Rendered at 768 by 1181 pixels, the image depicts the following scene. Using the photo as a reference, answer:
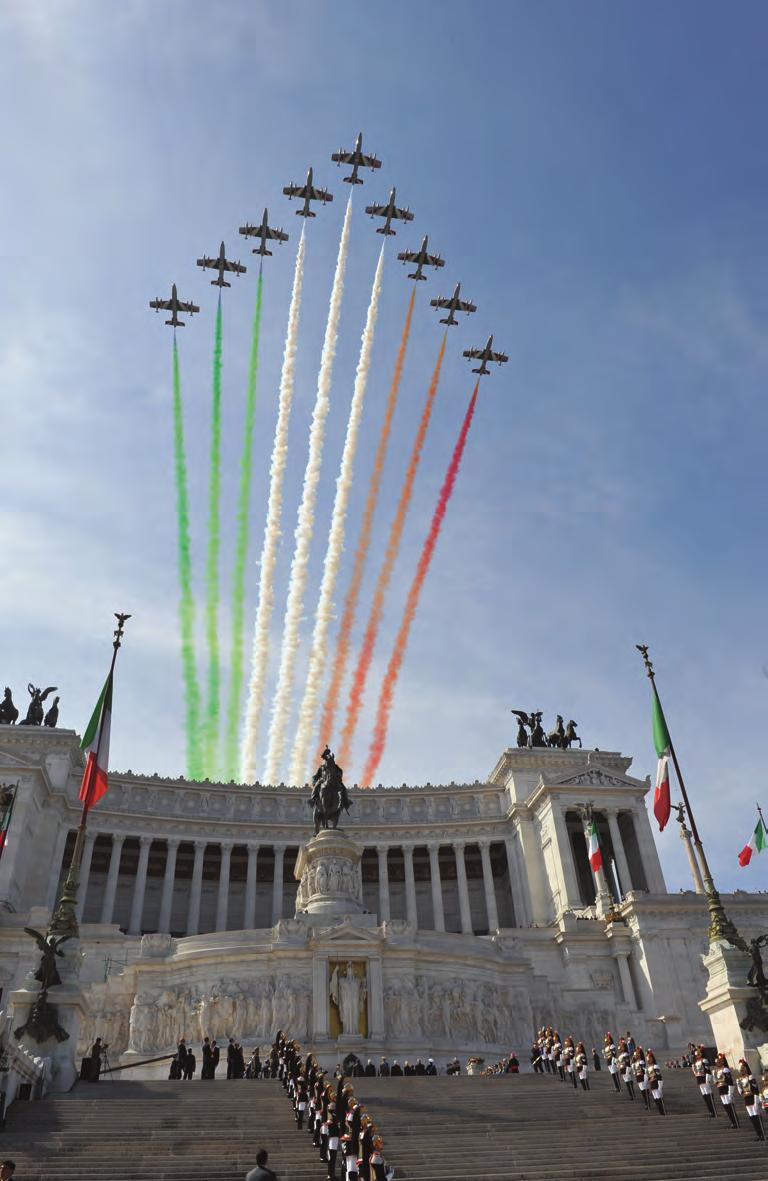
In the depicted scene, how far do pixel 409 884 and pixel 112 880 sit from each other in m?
23.1

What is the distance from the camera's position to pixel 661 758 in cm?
3222

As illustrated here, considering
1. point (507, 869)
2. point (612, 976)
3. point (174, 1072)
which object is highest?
point (507, 869)

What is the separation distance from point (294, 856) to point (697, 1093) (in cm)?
5239

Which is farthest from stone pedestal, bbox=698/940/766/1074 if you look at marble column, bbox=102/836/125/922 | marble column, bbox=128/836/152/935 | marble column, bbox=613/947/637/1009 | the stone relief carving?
marble column, bbox=102/836/125/922

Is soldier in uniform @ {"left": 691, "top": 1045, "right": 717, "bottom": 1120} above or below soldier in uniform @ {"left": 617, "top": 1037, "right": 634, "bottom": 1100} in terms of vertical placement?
below

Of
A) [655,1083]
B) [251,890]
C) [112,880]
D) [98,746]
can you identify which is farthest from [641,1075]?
[112,880]

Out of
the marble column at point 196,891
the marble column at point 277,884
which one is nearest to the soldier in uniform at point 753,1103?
the marble column at point 196,891

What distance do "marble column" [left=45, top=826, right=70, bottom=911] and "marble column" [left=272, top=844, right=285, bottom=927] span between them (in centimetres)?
1634

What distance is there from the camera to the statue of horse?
1759 inches

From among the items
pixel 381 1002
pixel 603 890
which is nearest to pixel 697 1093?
pixel 381 1002

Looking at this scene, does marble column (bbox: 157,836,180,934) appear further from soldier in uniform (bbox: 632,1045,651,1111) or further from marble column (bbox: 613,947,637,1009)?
soldier in uniform (bbox: 632,1045,651,1111)

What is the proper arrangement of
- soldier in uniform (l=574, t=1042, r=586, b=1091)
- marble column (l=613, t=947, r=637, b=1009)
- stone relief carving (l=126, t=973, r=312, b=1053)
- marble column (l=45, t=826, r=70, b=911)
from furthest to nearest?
marble column (l=45, t=826, r=70, b=911) < marble column (l=613, t=947, r=637, b=1009) < stone relief carving (l=126, t=973, r=312, b=1053) < soldier in uniform (l=574, t=1042, r=586, b=1091)

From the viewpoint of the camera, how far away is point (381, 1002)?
3656 centimetres

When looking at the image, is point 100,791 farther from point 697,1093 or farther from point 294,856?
point 294,856
